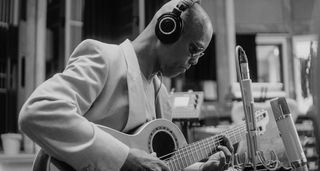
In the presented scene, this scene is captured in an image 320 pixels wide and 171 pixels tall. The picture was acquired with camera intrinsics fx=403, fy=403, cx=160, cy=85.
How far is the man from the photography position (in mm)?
1296

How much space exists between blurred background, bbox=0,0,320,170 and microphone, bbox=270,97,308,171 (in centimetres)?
220

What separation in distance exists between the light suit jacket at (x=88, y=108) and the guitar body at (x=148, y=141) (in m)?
0.05

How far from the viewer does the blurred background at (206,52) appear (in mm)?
4250

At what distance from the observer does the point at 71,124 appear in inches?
51.5

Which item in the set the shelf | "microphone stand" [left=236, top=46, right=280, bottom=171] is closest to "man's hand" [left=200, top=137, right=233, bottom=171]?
"microphone stand" [left=236, top=46, right=280, bottom=171]

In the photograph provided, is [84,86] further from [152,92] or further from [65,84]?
[152,92]

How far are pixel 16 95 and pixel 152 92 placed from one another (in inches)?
112

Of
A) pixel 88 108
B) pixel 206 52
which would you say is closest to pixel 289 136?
pixel 88 108

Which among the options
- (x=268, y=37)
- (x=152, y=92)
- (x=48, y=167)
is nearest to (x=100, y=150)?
(x=48, y=167)

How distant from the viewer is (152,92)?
1.85 metres

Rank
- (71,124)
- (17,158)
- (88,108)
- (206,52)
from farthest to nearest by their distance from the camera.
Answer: (206,52) < (17,158) < (88,108) < (71,124)

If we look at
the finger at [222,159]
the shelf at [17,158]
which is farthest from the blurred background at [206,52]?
the finger at [222,159]

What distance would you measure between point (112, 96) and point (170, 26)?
0.36 metres

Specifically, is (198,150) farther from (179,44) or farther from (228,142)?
(179,44)
